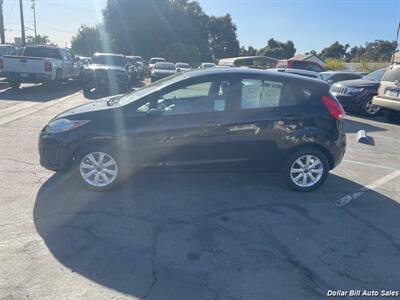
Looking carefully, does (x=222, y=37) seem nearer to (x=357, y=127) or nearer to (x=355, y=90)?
(x=355, y=90)

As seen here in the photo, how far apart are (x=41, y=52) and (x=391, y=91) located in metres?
14.4

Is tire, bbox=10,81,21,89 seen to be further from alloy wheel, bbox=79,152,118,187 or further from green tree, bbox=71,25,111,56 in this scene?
green tree, bbox=71,25,111,56

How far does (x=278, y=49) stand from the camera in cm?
8838

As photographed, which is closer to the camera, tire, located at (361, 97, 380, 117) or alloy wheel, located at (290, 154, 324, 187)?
alloy wheel, located at (290, 154, 324, 187)

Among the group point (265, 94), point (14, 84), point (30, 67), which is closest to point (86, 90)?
point (30, 67)

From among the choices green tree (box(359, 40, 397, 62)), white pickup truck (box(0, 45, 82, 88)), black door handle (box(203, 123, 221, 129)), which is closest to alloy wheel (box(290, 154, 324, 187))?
black door handle (box(203, 123, 221, 129))

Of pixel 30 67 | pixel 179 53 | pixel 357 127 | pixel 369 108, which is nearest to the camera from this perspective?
pixel 357 127

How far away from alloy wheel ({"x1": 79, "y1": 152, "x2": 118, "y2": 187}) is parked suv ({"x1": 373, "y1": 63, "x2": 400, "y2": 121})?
924 cm

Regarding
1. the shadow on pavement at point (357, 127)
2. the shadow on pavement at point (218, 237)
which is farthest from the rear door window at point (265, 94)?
the shadow on pavement at point (357, 127)

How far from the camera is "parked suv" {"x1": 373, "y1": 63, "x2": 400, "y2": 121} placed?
10.6 metres

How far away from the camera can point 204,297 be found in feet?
9.66

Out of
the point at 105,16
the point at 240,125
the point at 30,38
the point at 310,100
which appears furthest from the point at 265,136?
the point at 30,38

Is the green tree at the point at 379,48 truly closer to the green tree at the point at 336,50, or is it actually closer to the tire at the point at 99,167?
the green tree at the point at 336,50

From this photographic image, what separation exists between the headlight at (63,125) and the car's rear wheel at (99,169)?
36 cm
